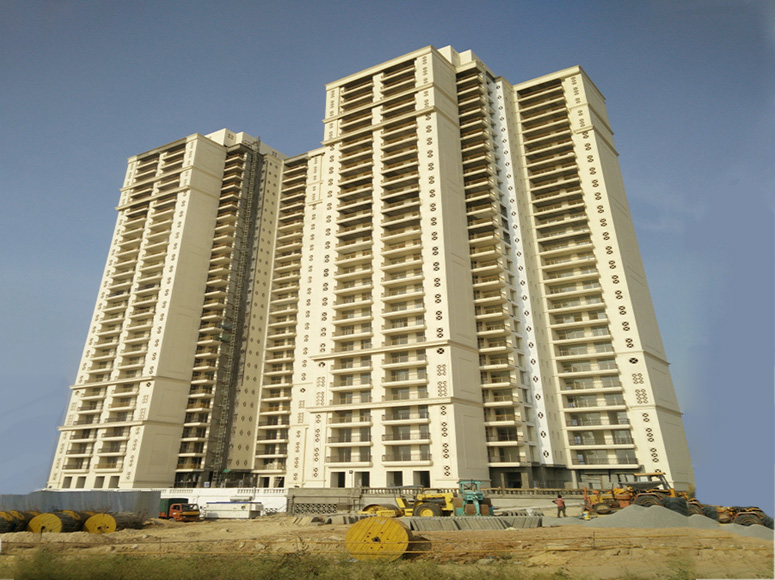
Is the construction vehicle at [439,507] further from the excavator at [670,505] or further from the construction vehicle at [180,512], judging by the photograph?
the construction vehicle at [180,512]

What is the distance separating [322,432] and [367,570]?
140ft

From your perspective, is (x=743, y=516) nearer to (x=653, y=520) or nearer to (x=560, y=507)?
(x=653, y=520)

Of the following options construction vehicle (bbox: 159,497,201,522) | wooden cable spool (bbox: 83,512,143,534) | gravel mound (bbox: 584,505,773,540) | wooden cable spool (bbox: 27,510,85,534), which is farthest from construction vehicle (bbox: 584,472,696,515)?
wooden cable spool (bbox: 27,510,85,534)

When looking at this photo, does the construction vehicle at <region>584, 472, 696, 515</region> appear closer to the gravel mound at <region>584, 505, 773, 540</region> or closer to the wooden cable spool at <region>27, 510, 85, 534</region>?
the gravel mound at <region>584, 505, 773, 540</region>

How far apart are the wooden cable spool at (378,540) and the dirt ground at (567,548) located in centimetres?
94

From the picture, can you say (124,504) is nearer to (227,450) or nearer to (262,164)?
(227,450)

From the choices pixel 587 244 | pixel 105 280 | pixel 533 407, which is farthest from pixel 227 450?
pixel 587 244

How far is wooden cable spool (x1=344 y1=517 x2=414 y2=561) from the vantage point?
20.2 meters

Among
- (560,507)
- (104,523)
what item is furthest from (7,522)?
(560,507)

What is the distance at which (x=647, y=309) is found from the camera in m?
63.0

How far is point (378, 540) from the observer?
67.5 ft

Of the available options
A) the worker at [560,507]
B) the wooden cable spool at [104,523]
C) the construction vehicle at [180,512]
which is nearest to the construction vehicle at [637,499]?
the worker at [560,507]

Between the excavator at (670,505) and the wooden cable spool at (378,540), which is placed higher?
the excavator at (670,505)

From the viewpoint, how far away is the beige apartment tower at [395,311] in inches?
2229
